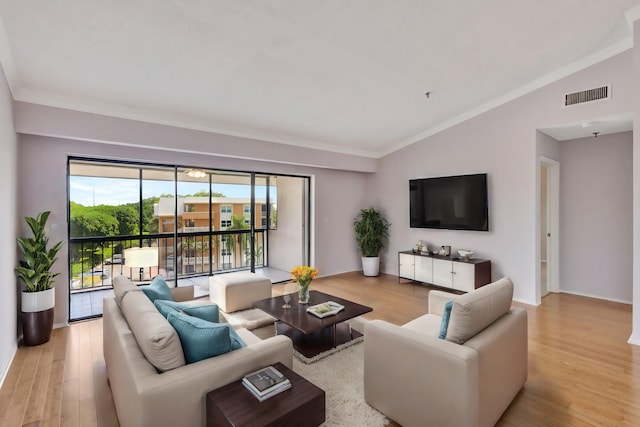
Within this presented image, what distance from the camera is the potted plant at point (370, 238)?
21.3 ft

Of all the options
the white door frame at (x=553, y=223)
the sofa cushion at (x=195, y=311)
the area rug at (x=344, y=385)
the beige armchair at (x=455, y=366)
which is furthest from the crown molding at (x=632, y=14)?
the sofa cushion at (x=195, y=311)

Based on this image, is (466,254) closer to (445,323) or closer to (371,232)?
(371,232)

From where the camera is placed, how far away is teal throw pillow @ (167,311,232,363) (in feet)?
5.75

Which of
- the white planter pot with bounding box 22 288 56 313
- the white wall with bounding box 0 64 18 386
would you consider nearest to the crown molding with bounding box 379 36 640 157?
the white wall with bounding box 0 64 18 386

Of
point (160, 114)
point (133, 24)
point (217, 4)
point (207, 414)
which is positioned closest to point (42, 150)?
point (160, 114)

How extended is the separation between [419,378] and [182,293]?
2.75m

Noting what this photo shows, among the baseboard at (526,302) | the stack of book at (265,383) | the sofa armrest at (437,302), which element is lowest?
the baseboard at (526,302)

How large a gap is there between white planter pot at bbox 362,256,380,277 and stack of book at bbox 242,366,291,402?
4838mm

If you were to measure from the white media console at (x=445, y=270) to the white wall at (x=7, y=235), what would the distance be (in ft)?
17.5

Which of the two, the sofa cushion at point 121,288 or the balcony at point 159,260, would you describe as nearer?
the sofa cushion at point 121,288

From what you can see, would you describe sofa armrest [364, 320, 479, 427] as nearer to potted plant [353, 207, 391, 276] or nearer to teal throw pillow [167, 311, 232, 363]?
teal throw pillow [167, 311, 232, 363]

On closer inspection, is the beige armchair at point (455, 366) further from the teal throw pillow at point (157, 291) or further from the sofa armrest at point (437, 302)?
the teal throw pillow at point (157, 291)

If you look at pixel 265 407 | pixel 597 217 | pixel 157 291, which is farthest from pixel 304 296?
pixel 597 217

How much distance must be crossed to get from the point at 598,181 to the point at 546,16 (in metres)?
3.04
